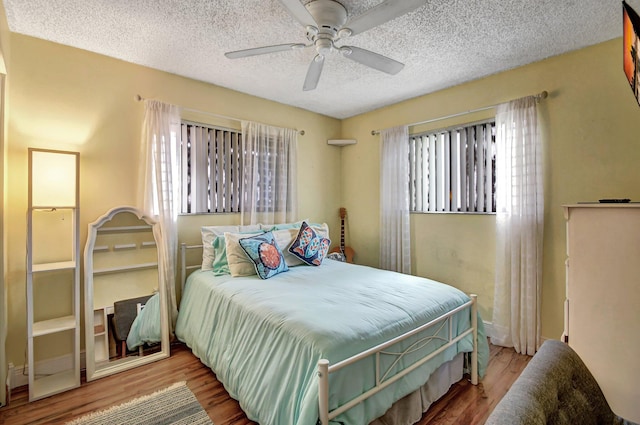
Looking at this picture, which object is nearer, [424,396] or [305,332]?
[305,332]

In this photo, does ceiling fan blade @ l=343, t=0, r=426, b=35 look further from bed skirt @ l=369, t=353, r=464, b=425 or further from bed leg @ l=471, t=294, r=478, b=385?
bed skirt @ l=369, t=353, r=464, b=425

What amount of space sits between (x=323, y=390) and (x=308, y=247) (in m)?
1.79

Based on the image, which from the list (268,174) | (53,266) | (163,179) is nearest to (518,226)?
(268,174)

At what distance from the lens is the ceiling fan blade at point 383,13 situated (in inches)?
57.8

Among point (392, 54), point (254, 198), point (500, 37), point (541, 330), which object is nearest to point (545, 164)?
point (500, 37)

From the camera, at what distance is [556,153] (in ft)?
8.40

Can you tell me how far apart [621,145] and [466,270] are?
5.37 feet

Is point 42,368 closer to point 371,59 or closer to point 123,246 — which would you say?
point 123,246

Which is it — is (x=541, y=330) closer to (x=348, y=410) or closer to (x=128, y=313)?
(x=348, y=410)

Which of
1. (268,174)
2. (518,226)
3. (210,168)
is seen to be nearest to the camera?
(518,226)

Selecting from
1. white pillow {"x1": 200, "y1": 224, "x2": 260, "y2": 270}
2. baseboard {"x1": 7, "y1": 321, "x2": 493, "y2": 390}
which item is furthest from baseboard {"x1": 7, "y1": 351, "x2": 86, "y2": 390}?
white pillow {"x1": 200, "y1": 224, "x2": 260, "y2": 270}

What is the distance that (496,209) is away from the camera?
9.46ft

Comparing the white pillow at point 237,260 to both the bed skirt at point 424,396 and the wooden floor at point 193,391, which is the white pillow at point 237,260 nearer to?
the wooden floor at point 193,391

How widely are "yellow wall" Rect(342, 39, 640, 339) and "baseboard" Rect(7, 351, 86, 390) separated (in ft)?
11.4
